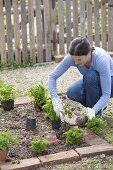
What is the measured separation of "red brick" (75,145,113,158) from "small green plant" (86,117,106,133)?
318mm

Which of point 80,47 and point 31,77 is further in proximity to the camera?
point 31,77

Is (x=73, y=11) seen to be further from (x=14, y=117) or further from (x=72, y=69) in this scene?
(x=14, y=117)

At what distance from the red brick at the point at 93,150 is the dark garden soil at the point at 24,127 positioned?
5.6 inches

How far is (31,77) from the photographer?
7.96 metres

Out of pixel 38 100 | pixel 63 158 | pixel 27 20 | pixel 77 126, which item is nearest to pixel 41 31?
pixel 27 20

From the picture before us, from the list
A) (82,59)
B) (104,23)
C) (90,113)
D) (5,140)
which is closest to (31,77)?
(104,23)

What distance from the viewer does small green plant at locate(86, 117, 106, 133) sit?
17.9ft

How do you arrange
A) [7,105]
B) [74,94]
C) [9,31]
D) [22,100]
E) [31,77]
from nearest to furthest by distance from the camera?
[74,94]
[7,105]
[22,100]
[31,77]
[9,31]

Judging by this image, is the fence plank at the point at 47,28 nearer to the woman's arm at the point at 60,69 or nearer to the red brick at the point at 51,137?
the woman's arm at the point at 60,69

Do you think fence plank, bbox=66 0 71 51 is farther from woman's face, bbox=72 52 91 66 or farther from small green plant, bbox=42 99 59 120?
woman's face, bbox=72 52 91 66

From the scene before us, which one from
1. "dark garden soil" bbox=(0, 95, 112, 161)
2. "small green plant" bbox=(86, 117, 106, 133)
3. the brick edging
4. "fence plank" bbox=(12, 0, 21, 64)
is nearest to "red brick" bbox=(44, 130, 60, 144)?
"dark garden soil" bbox=(0, 95, 112, 161)

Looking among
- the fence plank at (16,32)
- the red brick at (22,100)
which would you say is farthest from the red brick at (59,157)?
the fence plank at (16,32)

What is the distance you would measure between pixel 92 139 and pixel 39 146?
26.0 inches

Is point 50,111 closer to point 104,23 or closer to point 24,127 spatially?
point 24,127
